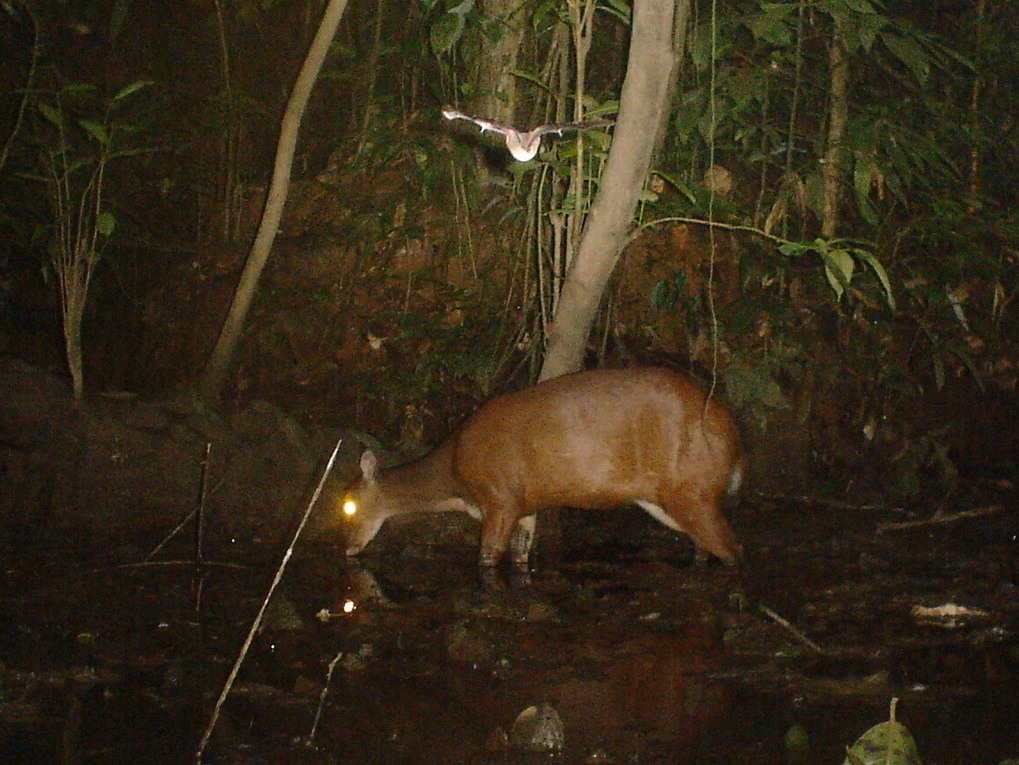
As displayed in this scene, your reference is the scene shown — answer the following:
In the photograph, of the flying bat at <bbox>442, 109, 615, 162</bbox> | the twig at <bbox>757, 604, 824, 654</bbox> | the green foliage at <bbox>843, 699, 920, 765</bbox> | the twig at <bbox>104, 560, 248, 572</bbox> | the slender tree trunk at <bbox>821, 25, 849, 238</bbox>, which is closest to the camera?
the green foliage at <bbox>843, 699, 920, 765</bbox>

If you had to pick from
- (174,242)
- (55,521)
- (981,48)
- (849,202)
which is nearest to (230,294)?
(174,242)

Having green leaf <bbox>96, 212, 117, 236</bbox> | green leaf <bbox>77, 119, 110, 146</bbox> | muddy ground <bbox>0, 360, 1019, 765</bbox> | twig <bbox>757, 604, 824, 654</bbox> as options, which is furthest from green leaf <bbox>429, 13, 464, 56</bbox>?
twig <bbox>757, 604, 824, 654</bbox>

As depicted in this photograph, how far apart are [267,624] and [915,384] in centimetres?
571

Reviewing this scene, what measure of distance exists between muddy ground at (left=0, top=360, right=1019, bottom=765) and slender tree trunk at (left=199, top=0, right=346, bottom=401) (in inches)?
12.6

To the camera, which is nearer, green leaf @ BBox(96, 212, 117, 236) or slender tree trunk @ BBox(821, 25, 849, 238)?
green leaf @ BBox(96, 212, 117, 236)

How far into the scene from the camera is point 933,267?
8648 millimetres

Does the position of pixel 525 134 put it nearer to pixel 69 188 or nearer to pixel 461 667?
pixel 461 667

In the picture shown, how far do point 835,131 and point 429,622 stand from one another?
16.8ft

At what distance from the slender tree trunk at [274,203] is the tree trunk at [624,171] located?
179cm

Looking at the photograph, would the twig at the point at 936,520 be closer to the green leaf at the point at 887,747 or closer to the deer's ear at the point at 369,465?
the deer's ear at the point at 369,465

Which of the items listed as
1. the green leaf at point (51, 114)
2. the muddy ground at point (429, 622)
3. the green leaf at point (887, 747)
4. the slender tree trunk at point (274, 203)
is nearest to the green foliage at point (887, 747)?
the green leaf at point (887, 747)

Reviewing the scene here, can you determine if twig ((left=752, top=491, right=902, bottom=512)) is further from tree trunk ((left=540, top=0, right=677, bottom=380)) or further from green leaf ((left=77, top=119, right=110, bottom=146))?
green leaf ((left=77, top=119, right=110, bottom=146))

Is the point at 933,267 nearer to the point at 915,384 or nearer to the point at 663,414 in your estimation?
the point at 915,384

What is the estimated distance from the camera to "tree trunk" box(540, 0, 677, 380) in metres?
5.63
